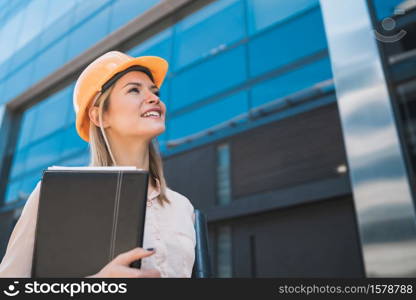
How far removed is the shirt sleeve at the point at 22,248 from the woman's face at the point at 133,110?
472 millimetres

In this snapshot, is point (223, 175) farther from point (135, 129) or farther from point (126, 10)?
point (126, 10)

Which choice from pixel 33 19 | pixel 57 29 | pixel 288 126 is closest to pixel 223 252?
pixel 288 126

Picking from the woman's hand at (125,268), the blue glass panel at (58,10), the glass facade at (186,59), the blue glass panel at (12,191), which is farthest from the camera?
the blue glass panel at (58,10)

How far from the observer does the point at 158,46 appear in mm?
7949

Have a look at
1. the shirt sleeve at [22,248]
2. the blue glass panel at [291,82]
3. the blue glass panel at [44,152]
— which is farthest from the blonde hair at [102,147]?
the blue glass panel at [44,152]

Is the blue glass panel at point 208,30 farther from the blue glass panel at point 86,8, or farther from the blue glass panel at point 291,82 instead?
the blue glass panel at point 86,8

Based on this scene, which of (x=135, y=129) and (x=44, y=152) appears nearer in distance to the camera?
(x=135, y=129)

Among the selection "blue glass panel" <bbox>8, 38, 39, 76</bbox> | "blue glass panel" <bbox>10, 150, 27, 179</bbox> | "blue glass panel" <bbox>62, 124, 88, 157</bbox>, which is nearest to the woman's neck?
"blue glass panel" <bbox>62, 124, 88, 157</bbox>

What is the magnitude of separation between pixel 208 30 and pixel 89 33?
3.81 meters

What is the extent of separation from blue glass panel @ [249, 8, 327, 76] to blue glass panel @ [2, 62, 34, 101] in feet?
25.2

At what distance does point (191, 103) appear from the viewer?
667 centimetres

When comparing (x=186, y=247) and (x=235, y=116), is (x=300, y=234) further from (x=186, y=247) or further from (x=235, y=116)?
(x=186, y=247)

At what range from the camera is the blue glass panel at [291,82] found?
5.21 metres

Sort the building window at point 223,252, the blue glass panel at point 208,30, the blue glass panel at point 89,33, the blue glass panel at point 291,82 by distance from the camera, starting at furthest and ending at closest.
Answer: the blue glass panel at point 89,33 < the blue glass panel at point 208,30 < the building window at point 223,252 < the blue glass panel at point 291,82
